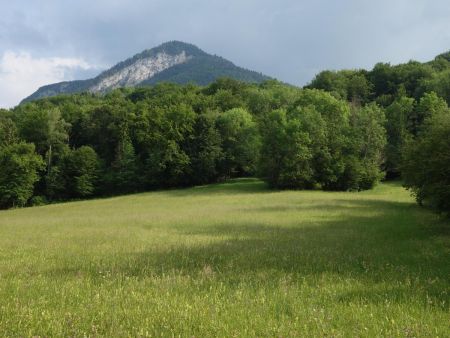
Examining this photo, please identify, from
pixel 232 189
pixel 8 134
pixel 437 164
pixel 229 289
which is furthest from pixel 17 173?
pixel 229 289

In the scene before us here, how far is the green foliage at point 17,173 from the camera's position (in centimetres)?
7788

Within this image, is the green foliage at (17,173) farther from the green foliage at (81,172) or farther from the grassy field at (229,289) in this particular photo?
the grassy field at (229,289)

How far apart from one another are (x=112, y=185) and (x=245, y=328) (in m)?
83.0

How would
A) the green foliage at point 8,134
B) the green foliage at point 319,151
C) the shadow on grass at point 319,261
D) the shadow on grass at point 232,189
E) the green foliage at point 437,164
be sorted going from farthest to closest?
the green foliage at point 8,134
the green foliage at point 319,151
the shadow on grass at point 232,189
the green foliage at point 437,164
the shadow on grass at point 319,261

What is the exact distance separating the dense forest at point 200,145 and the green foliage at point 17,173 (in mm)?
198

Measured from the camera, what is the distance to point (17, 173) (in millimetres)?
79062

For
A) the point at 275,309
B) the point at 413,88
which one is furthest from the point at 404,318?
the point at 413,88

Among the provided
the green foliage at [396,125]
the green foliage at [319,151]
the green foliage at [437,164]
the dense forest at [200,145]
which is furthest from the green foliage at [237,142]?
the green foliage at [437,164]

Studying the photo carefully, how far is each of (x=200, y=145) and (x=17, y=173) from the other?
3740cm

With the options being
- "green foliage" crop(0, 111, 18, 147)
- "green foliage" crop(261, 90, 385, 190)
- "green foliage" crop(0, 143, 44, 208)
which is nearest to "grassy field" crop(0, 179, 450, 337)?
"green foliage" crop(261, 90, 385, 190)

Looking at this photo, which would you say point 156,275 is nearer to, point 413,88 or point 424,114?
point 424,114

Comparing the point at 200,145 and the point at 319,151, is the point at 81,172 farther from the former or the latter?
the point at 319,151

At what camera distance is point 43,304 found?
7684 mm

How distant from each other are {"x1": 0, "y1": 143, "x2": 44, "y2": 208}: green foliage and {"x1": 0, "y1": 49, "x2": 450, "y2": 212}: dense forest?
0.20m
